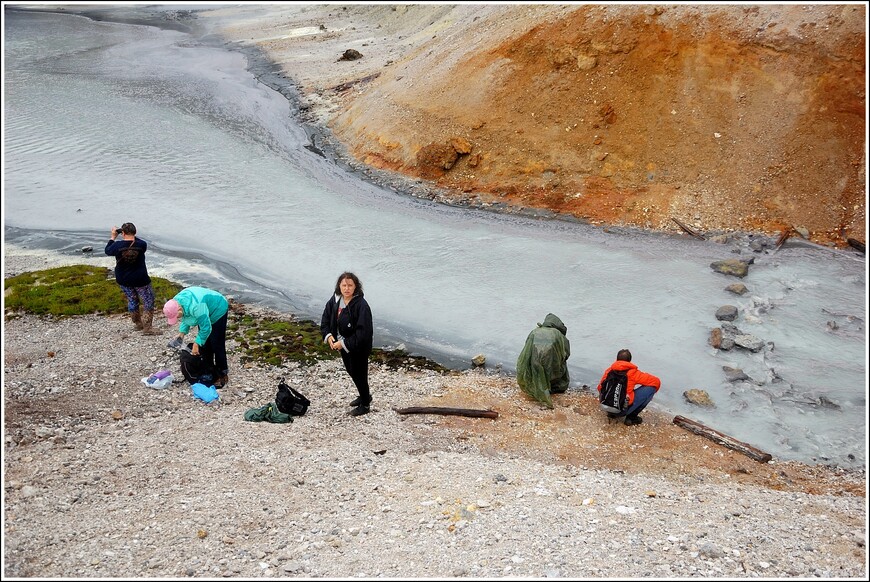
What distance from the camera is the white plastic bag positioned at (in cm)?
1055

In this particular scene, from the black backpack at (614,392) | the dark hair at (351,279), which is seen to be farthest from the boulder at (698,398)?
the dark hair at (351,279)

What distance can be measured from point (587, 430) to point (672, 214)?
10.7 metres

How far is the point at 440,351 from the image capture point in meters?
13.6

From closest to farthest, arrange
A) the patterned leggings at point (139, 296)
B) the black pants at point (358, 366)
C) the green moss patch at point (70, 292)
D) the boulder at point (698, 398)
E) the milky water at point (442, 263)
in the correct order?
1. the black pants at point (358, 366)
2. the boulder at point (698, 398)
3. the patterned leggings at point (139, 296)
4. the milky water at point (442, 263)
5. the green moss patch at point (70, 292)

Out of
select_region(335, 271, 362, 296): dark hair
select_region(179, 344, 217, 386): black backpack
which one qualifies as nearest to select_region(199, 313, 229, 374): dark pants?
select_region(179, 344, 217, 386): black backpack

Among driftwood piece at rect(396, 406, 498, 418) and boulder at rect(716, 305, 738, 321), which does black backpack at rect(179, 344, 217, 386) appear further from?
boulder at rect(716, 305, 738, 321)

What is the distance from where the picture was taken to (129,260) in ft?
37.1

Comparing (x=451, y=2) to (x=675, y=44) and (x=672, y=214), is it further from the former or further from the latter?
(x=672, y=214)

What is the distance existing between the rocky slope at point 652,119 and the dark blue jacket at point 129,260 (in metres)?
11.6

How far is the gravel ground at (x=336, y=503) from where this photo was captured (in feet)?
22.1

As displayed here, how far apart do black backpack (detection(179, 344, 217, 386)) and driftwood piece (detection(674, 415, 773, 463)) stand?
24.3 ft

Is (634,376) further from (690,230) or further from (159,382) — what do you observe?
(690,230)

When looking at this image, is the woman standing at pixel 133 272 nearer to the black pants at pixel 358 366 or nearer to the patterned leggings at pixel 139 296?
the patterned leggings at pixel 139 296

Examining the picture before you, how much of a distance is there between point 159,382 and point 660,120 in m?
16.8
